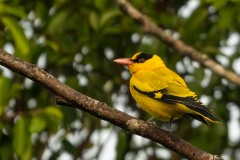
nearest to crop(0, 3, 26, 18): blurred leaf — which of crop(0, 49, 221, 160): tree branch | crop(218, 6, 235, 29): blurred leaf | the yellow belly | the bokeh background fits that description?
the bokeh background

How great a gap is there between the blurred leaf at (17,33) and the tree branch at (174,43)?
1159 mm

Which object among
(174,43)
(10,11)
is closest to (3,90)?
(10,11)

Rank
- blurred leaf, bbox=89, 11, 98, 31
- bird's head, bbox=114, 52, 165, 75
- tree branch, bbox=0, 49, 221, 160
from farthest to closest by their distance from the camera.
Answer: blurred leaf, bbox=89, 11, 98, 31
bird's head, bbox=114, 52, 165, 75
tree branch, bbox=0, 49, 221, 160

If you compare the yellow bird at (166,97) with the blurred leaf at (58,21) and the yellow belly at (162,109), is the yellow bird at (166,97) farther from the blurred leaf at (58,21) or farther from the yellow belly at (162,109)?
the blurred leaf at (58,21)

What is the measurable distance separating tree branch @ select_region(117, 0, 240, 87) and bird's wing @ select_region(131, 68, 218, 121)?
1444 mm

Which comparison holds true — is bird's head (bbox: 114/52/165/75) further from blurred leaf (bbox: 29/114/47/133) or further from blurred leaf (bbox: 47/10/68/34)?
blurred leaf (bbox: 47/10/68/34)

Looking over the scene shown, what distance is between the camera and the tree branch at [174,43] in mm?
5953

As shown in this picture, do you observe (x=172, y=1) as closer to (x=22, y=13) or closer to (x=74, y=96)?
(x=22, y=13)

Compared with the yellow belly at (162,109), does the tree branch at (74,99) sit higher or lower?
lower

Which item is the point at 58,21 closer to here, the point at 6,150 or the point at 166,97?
the point at 6,150

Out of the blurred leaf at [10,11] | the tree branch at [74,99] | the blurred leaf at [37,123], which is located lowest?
the tree branch at [74,99]

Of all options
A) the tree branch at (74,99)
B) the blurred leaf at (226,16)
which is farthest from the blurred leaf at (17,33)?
the tree branch at (74,99)

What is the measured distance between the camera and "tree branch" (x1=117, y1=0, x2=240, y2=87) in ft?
19.5

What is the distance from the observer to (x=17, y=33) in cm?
516
